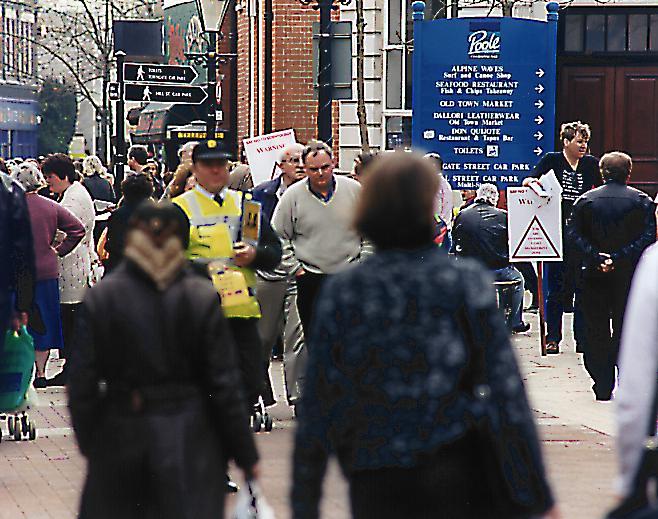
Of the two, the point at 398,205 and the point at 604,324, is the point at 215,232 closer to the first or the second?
the point at 398,205

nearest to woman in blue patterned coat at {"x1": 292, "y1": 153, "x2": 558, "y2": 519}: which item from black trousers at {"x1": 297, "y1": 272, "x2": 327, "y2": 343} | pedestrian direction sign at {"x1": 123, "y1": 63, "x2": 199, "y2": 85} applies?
black trousers at {"x1": 297, "y1": 272, "x2": 327, "y2": 343}

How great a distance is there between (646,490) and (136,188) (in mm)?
6686

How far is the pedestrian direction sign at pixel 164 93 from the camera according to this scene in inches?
816

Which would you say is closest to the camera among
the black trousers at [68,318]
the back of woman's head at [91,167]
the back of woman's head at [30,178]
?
the back of woman's head at [30,178]

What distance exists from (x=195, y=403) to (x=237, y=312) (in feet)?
9.38

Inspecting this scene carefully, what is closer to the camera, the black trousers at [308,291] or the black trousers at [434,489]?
the black trousers at [434,489]

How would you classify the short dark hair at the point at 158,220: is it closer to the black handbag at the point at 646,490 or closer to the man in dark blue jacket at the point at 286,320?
the black handbag at the point at 646,490

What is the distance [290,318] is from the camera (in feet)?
35.4

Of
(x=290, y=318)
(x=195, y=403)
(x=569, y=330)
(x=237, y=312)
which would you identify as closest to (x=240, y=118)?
(x=569, y=330)

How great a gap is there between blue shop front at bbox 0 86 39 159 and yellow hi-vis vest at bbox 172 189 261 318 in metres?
99.5

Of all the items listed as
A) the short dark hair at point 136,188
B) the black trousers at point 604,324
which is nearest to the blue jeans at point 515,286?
the black trousers at point 604,324

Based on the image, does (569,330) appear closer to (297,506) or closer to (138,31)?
(138,31)

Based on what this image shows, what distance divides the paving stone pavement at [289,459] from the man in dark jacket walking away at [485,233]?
2093 mm

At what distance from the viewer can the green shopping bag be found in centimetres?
910
